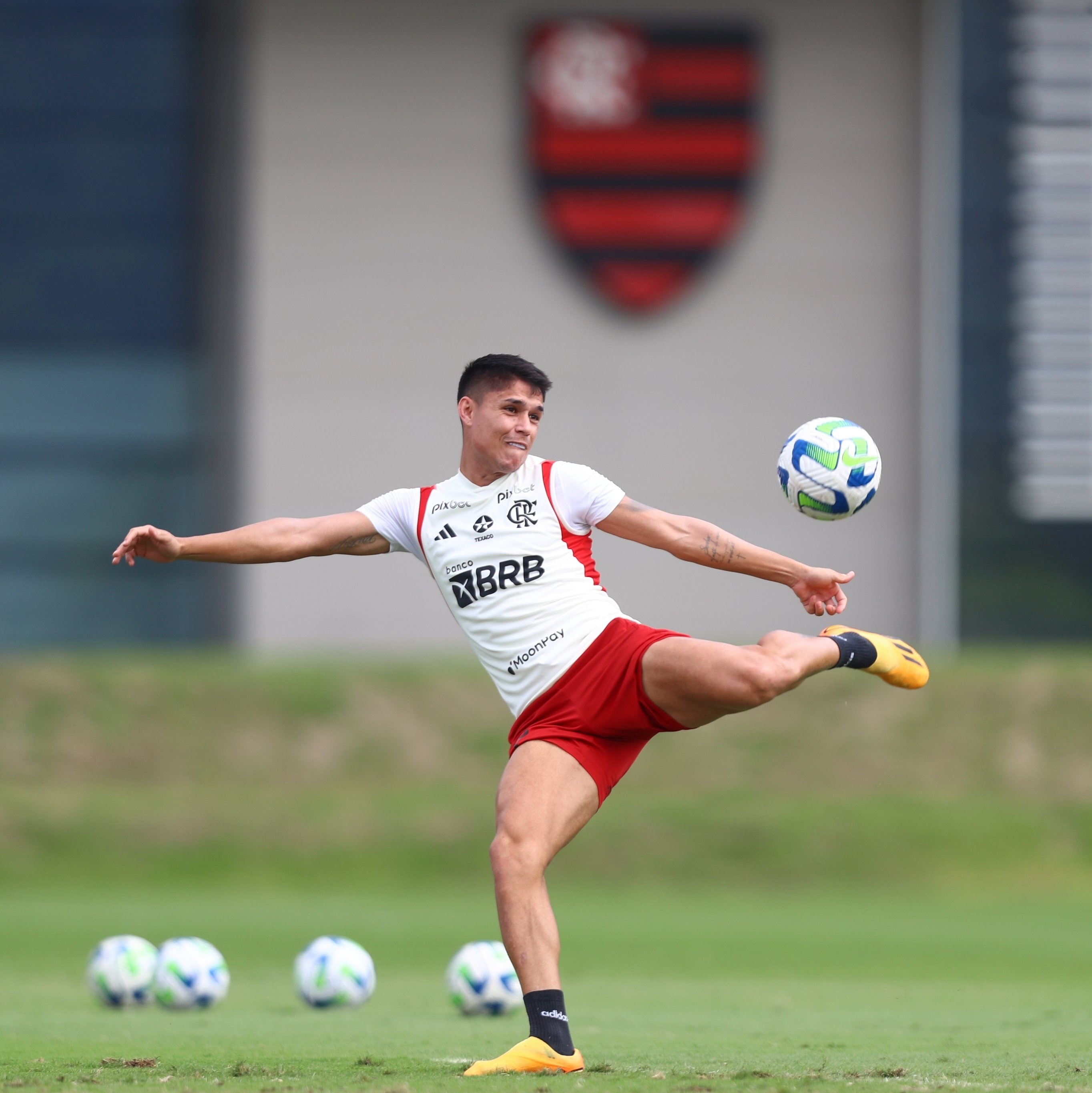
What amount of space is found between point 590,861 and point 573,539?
16.9 meters

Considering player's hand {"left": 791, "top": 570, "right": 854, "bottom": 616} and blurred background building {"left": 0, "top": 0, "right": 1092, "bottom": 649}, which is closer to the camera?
player's hand {"left": 791, "top": 570, "right": 854, "bottom": 616}

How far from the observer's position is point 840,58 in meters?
38.3

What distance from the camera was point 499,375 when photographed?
27.3 ft

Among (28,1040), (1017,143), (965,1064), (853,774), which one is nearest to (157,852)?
(853,774)

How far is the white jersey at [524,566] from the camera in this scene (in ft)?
27.2

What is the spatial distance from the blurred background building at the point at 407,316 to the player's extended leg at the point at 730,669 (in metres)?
28.2

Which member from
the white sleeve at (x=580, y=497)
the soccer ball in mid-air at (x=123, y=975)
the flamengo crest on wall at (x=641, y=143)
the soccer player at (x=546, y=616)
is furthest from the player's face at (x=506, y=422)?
the flamengo crest on wall at (x=641, y=143)

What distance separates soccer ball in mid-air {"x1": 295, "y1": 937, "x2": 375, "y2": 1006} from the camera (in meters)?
11.4

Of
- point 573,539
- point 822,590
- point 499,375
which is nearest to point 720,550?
point 822,590

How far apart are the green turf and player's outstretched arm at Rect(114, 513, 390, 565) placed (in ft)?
7.84

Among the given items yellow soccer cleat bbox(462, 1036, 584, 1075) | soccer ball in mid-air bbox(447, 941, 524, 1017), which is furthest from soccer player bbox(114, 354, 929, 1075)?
soccer ball in mid-air bbox(447, 941, 524, 1017)

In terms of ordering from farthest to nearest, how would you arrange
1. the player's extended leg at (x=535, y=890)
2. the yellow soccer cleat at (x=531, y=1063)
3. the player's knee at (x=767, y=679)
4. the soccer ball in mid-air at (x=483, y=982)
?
1. the soccer ball in mid-air at (x=483, y=982)
2. the player's knee at (x=767, y=679)
3. the player's extended leg at (x=535, y=890)
4. the yellow soccer cleat at (x=531, y=1063)

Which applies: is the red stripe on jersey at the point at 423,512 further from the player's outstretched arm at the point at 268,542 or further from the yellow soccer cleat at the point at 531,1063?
the yellow soccer cleat at the point at 531,1063

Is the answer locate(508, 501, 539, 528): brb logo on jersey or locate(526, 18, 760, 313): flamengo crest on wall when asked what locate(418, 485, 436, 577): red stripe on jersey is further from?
locate(526, 18, 760, 313): flamengo crest on wall
